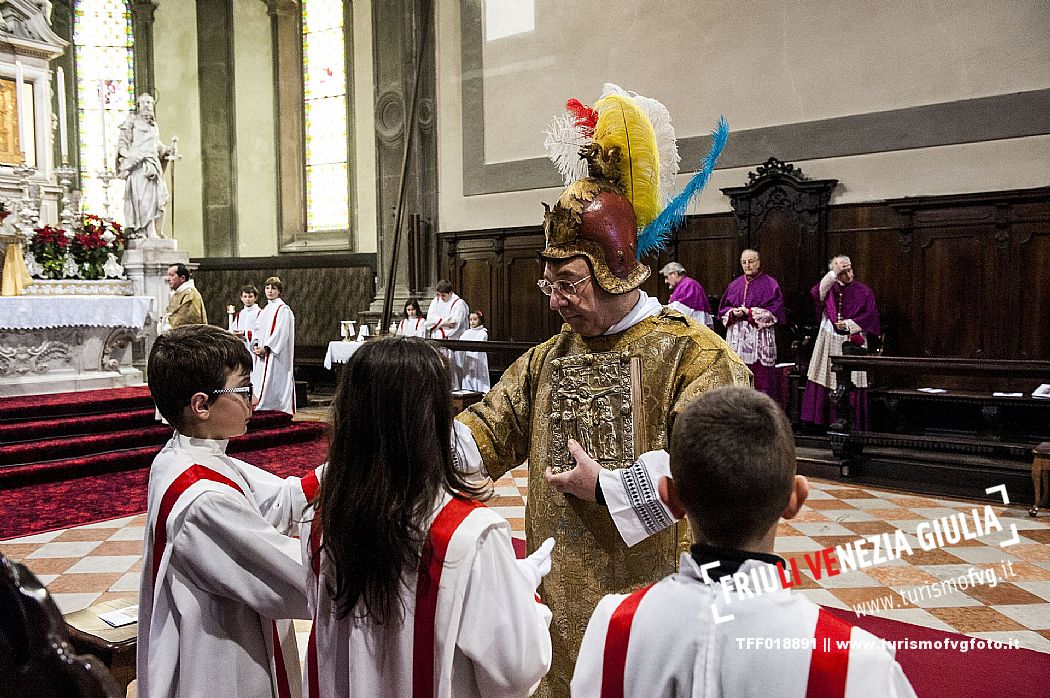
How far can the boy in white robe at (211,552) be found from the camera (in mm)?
1726

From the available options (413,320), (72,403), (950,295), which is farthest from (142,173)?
(950,295)

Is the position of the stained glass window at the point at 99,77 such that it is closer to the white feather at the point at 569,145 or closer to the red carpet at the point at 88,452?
the red carpet at the point at 88,452

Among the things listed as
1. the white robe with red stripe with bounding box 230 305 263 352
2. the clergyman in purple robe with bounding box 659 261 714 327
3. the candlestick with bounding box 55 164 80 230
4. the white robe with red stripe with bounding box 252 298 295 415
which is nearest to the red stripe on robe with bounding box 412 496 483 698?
the clergyman in purple robe with bounding box 659 261 714 327

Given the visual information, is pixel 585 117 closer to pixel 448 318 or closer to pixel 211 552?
pixel 211 552

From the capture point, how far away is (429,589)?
1464 mm

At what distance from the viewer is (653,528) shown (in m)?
2.07

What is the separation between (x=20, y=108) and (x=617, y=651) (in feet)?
36.8

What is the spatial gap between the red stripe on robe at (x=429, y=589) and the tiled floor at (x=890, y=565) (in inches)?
95.7

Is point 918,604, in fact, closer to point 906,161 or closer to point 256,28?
point 906,161

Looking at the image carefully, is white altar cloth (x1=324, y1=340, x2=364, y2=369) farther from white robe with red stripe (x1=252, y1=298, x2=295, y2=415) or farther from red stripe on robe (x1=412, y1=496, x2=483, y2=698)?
red stripe on robe (x1=412, y1=496, x2=483, y2=698)

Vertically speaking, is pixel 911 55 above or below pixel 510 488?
above

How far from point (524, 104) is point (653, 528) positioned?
10912mm

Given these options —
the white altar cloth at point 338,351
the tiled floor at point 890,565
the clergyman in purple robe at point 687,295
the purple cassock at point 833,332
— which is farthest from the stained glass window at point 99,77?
the purple cassock at point 833,332

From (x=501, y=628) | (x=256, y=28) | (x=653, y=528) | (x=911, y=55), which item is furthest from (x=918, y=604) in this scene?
(x=256, y=28)
